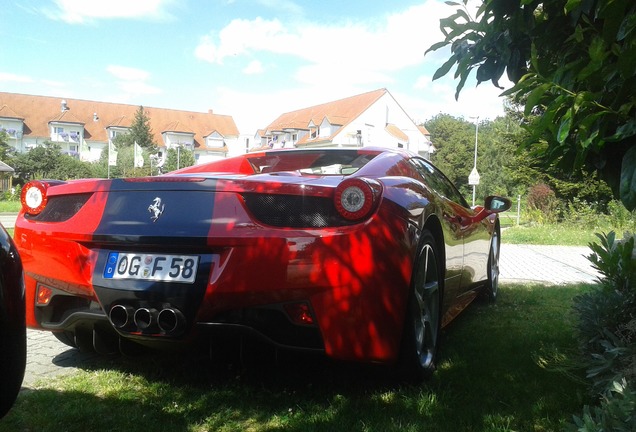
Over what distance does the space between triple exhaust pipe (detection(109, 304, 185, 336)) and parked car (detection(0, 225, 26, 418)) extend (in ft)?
2.75

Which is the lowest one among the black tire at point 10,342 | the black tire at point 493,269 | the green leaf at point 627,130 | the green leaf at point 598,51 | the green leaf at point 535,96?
the black tire at point 493,269

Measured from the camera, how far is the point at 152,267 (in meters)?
2.60

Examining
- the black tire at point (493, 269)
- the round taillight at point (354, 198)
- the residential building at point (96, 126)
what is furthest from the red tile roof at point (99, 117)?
the round taillight at point (354, 198)

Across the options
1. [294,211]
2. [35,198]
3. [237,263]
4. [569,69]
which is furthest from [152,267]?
[569,69]

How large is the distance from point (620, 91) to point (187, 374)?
2.52 meters

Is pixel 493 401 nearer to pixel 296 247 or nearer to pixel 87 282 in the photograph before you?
pixel 296 247

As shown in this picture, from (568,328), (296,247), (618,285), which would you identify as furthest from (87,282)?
(568,328)

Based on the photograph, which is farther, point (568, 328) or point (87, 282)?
point (568, 328)

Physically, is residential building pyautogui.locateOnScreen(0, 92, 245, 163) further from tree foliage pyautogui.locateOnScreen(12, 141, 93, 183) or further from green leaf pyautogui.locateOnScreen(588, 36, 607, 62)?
green leaf pyautogui.locateOnScreen(588, 36, 607, 62)

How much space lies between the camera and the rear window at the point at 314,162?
147 inches

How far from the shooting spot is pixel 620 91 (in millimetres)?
1817

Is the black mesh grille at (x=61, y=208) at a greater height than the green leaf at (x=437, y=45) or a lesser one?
lesser

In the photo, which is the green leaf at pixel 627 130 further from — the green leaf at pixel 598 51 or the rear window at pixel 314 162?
the rear window at pixel 314 162

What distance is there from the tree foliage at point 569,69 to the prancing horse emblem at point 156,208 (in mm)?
1426
